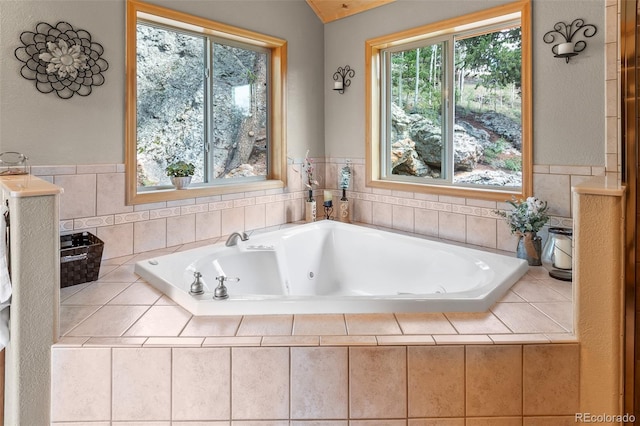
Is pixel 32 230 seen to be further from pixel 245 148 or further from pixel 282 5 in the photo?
pixel 282 5

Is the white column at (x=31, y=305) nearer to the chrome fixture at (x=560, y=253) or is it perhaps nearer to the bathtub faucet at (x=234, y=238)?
the bathtub faucet at (x=234, y=238)

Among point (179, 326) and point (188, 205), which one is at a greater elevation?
point (188, 205)

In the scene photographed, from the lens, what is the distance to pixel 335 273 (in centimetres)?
307

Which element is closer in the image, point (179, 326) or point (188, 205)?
point (179, 326)

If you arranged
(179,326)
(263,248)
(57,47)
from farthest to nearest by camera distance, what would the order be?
1. (263,248)
2. (57,47)
3. (179,326)

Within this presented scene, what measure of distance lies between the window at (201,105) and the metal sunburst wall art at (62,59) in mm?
198

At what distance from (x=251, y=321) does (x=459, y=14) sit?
2456 millimetres

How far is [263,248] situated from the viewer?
267 cm

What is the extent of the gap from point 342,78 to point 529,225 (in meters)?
2.04

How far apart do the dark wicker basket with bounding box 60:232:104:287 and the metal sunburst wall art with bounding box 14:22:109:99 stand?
83 cm

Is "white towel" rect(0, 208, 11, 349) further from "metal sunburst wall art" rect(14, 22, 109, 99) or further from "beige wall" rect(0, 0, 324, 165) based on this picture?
"metal sunburst wall art" rect(14, 22, 109, 99)

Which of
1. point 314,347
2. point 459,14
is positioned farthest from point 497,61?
point 314,347

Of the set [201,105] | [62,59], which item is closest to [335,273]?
[201,105]

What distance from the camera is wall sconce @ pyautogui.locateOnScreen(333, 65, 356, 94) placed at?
3.50 metres
